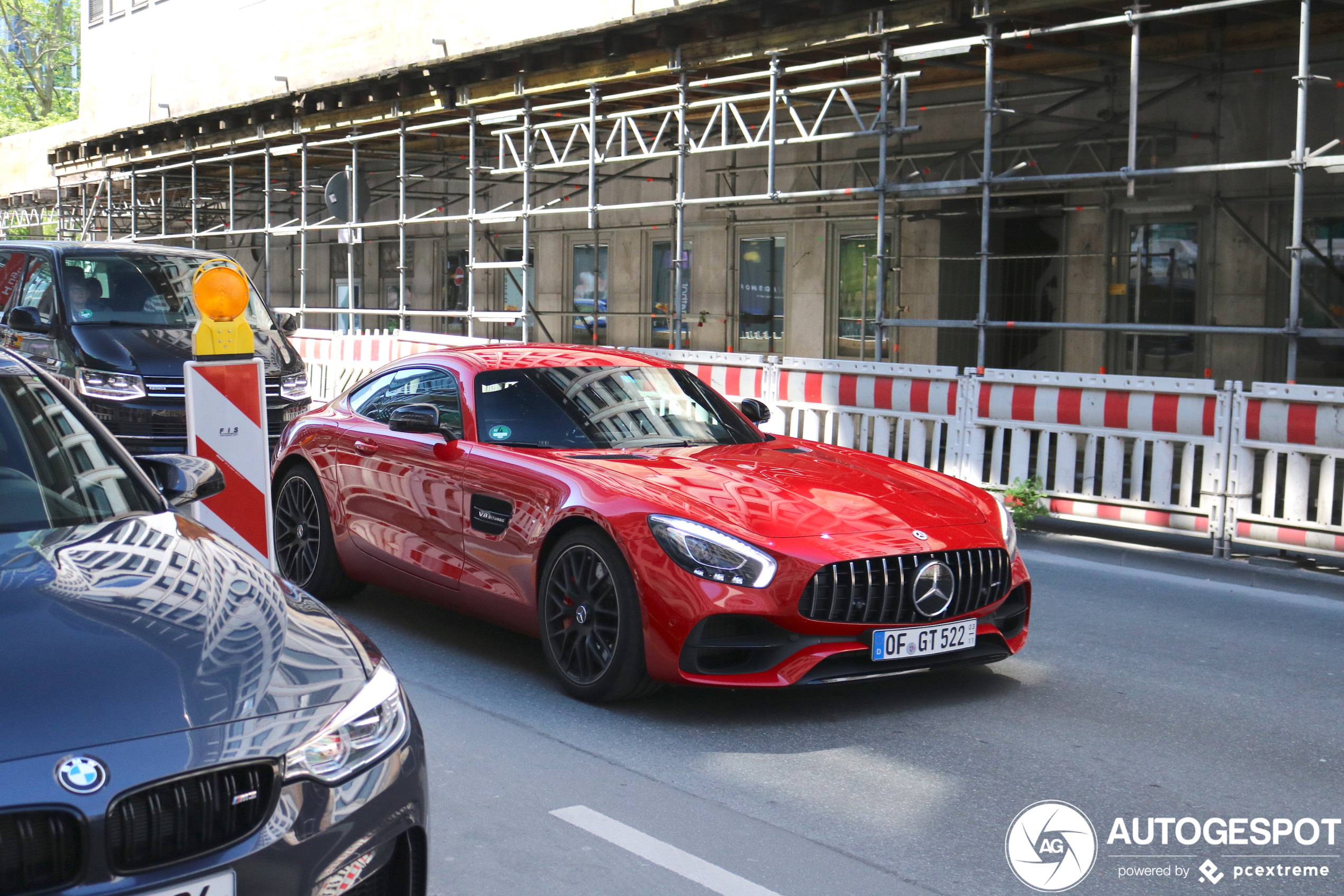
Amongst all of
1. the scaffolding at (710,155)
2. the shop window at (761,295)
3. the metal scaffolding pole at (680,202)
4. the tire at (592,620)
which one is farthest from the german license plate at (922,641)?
the shop window at (761,295)

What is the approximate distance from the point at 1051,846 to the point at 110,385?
7.83m

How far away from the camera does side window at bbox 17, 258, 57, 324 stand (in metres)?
10.5

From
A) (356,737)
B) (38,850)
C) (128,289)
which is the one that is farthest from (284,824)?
(128,289)

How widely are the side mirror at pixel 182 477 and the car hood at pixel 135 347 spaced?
19.3ft

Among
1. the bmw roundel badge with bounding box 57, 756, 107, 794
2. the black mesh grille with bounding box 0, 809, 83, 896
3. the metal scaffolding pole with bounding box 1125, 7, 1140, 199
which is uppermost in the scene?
the metal scaffolding pole with bounding box 1125, 7, 1140, 199

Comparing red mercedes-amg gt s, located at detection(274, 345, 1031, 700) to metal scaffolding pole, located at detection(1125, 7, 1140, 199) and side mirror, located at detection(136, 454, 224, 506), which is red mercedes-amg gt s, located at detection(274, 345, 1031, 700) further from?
metal scaffolding pole, located at detection(1125, 7, 1140, 199)

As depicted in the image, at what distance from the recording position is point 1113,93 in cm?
1508

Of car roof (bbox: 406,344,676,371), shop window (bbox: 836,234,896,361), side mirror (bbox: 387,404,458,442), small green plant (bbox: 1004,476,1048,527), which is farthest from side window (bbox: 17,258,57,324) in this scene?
shop window (bbox: 836,234,896,361)

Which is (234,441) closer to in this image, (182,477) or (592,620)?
(182,477)

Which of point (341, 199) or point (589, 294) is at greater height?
point (341, 199)

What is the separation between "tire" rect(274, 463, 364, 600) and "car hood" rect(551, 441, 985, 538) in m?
1.89

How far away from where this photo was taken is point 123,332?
34.1 feet

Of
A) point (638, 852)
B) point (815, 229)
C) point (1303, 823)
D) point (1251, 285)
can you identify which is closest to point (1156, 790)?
point (1303, 823)

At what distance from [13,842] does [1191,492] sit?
27.8 ft
